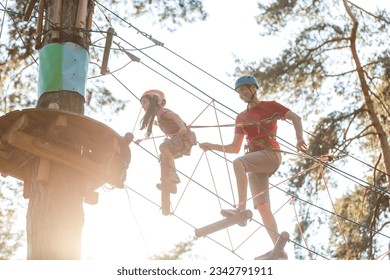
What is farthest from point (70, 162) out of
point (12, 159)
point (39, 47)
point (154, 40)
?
point (154, 40)

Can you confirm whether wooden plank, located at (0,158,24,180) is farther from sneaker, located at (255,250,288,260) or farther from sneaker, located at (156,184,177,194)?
sneaker, located at (255,250,288,260)

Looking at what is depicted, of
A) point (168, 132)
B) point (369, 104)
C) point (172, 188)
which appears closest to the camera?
point (172, 188)

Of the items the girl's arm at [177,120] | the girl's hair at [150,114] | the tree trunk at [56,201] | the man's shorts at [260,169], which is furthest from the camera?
the girl's hair at [150,114]

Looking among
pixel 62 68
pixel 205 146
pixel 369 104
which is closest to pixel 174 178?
pixel 205 146

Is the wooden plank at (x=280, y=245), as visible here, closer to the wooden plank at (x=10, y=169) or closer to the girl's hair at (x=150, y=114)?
the girl's hair at (x=150, y=114)

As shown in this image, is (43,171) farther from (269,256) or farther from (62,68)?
(269,256)

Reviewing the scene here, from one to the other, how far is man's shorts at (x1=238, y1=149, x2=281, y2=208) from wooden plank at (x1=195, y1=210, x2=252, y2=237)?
0.42 m

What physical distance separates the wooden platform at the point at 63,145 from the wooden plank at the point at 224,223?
0.79m

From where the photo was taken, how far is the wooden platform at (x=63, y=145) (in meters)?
4.95

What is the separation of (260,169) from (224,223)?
2.45 feet

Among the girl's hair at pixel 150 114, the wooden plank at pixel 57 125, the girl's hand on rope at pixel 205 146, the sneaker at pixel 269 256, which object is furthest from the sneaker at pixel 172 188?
the wooden plank at pixel 57 125

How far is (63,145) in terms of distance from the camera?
524 cm

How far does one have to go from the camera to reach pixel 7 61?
9289mm

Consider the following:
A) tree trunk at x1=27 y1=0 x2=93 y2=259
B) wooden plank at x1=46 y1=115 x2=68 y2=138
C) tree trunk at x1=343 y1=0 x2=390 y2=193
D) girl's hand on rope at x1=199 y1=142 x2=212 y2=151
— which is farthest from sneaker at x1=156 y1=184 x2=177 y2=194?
tree trunk at x1=343 y1=0 x2=390 y2=193
